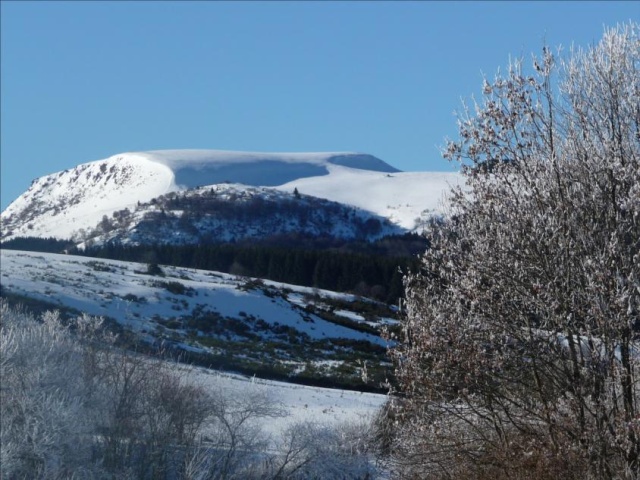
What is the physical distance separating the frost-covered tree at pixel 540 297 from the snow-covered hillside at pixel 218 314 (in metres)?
24.5

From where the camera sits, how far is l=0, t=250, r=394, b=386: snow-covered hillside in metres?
43.0

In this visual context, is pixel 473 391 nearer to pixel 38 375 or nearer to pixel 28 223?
pixel 38 375

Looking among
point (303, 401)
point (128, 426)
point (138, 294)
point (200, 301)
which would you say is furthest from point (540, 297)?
point (200, 301)

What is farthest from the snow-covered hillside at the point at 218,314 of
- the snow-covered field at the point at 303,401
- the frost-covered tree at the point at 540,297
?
the frost-covered tree at the point at 540,297

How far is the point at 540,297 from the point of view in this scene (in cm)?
1123

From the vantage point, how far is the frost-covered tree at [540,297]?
35.4ft

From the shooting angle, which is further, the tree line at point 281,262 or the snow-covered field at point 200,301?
the tree line at point 281,262

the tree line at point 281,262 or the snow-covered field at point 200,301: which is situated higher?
the tree line at point 281,262

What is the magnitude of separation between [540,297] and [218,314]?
43.6 meters

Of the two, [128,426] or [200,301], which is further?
[200,301]

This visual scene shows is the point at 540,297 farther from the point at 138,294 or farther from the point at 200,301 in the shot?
the point at 200,301

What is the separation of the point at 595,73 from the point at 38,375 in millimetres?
14944

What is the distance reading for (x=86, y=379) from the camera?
22969 millimetres

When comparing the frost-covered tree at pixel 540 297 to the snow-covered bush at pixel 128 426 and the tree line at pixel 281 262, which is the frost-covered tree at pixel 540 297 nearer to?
the snow-covered bush at pixel 128 426
